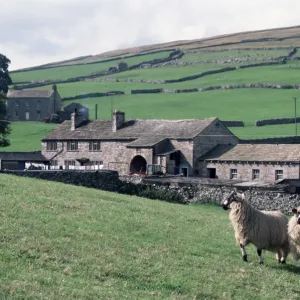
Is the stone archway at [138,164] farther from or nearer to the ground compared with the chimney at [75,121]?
nearer to the ground

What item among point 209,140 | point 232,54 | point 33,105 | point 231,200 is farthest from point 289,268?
point 232,54

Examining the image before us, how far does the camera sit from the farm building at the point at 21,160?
7262 centimetres

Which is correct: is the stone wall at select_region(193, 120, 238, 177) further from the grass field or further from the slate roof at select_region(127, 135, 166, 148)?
the grass field

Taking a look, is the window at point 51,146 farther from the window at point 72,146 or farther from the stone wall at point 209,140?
the stone wall at point 209,140

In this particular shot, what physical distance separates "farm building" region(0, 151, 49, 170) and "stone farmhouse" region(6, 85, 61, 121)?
41.1m

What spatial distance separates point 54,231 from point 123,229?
3.28 metres

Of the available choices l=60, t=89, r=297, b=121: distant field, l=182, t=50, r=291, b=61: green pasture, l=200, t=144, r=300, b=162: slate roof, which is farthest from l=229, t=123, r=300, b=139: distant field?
l=182, t=50, r=291, b=61: green pasture

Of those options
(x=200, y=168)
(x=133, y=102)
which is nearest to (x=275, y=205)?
(x=200, y=168)

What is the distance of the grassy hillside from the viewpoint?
111375 millimetres

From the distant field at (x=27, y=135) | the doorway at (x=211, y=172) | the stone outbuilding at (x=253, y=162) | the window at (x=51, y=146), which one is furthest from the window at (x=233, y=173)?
the distant field at (x=27, y=135)

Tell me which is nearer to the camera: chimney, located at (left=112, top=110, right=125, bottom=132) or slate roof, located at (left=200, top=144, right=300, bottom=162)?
slate roof, located at (left=200, top=144, right=300, bottom=162)

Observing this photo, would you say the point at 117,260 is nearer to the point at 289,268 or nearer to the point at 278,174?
the point at 289,268

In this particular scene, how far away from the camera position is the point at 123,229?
23.1m

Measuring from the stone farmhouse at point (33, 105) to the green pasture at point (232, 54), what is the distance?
61667mm
